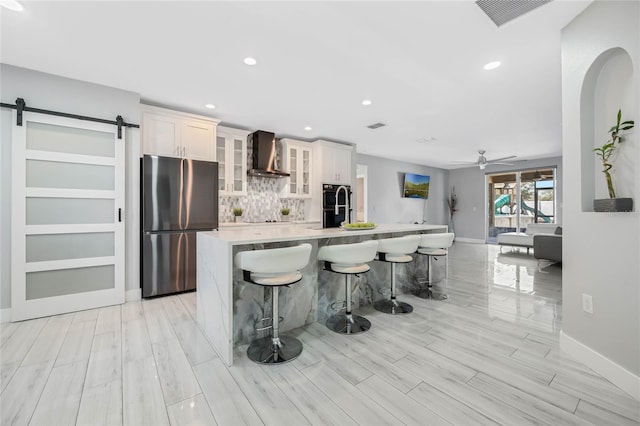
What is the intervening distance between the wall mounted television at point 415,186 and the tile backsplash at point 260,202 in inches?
167

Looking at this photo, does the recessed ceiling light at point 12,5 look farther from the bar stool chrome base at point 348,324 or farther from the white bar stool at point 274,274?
the bar stool chrome base at point 348,324

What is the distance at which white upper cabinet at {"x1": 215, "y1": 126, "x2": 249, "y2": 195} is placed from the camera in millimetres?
4551

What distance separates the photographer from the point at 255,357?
208cm

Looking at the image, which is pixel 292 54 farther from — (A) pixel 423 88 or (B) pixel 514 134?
(B) pixel 514 134

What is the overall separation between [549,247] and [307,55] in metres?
5.43

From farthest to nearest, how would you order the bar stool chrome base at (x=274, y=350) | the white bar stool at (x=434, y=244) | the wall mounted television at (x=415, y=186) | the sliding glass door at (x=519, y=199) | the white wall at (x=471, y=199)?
the white wall at (x=471, y=199), the wall mounted television at (x=415, y=186), the sliding glass door at (x=519, y=199), the white bar stool at (x=434, y=244), the bar stool chrome base at (x=274, y=350)

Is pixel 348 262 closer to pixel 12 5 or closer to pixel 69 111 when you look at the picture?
pixel 12 5

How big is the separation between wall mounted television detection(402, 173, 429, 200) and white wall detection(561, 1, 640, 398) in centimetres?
637

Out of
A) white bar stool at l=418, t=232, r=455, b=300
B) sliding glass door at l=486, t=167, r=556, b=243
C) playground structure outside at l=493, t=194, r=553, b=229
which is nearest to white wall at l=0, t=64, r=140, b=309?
white bar stool at l=418, t=232, r=455, b=300

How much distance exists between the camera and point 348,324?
101 inches

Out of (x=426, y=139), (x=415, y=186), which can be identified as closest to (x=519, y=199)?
(x=415, y=186)

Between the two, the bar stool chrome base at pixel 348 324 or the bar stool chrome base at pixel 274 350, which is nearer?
the bar stool chrome base at pixel 274 350

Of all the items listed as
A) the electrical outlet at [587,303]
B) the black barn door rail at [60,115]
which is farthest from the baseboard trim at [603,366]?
the black barn door rail at [60,115]

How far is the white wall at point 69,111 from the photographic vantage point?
278 centimetres
